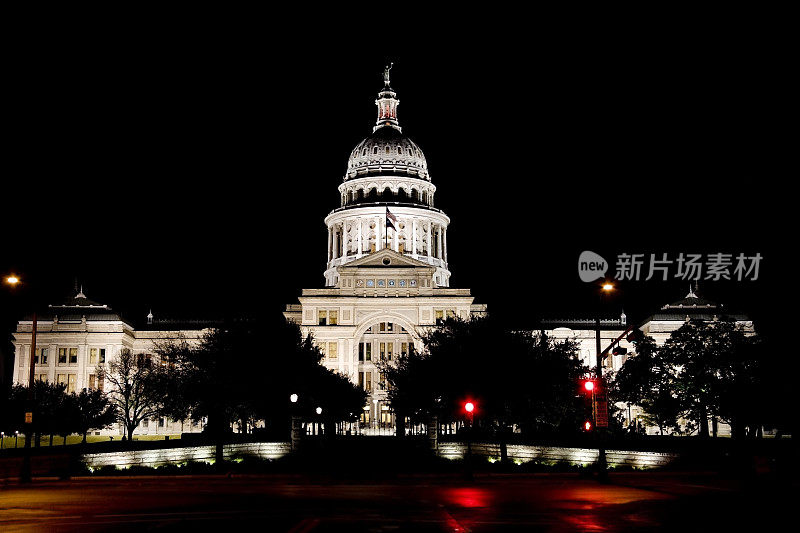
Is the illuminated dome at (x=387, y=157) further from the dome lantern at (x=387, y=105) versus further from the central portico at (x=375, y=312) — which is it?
the central portico at (x=375, y=312)

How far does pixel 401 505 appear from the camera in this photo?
29.9 metres

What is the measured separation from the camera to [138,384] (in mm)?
110188

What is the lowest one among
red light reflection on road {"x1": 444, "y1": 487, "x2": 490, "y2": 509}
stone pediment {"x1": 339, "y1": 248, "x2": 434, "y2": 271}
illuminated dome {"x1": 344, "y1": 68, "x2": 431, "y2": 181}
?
red light reflection on road {"x1": 444, "y1": 487, "x2": 490, "y2": 509}

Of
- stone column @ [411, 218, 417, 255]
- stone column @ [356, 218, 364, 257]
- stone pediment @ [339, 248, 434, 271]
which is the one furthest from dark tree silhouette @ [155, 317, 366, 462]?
stone column @ [411, 218, 417, 255]

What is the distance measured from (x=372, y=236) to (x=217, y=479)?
390 feet

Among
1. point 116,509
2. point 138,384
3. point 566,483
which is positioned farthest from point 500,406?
point 138,384

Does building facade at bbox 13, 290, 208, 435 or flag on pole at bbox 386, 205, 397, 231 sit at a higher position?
flag on pole at bbox 386, 205, 397, 231

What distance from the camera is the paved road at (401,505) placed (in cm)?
2397

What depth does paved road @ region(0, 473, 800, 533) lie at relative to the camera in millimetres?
23969

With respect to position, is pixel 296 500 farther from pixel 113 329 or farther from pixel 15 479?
pixel 113 329

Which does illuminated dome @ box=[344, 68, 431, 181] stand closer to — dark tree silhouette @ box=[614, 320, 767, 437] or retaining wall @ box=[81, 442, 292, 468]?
dark tree silhouette @ box=[614, 320, 767, 437]

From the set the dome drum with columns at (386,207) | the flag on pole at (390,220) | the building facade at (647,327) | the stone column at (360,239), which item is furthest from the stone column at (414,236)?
the building facade at (647,327)

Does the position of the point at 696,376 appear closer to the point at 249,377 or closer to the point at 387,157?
the point at 249,377

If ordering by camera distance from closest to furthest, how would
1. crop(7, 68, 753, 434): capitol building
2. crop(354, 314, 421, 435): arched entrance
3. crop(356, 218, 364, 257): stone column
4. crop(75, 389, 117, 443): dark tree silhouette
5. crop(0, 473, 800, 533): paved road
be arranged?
crop(0, 473, 800, 533): paved road → crop(75, 389, 117, 443): dark tree silhouette → crop(354, 314, 421, 435): arched entrance → crop(7, 68, 753, 434): capitol building → crop(356, 218, 364, 257): stone column
